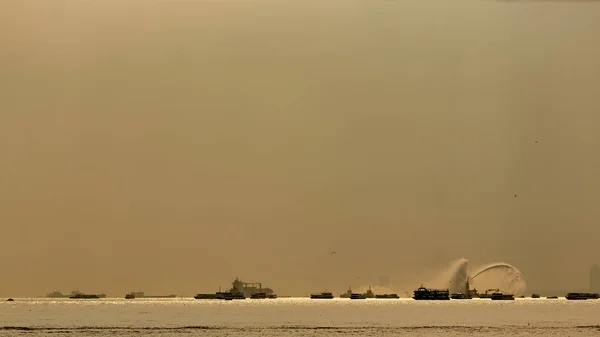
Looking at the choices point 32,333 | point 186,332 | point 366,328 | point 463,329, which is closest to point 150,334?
point 186,332

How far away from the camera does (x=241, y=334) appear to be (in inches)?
3147

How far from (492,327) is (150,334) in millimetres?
38327

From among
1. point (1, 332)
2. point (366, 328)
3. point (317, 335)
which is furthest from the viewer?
point (366, 328)

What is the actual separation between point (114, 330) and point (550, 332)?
44.5 meters

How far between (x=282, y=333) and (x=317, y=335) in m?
4.05

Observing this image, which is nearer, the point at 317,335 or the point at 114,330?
the point at 317,335

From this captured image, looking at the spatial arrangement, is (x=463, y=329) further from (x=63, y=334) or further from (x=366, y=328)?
(x=63, y=334)

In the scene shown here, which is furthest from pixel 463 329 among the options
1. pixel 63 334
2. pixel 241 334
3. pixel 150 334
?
pixel 63 334

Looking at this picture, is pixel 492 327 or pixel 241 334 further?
pixel 492 327

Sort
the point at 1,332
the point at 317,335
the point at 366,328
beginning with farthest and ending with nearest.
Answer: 1. the point at 366,328
2. the point at 1,332
3. the point at 317,335

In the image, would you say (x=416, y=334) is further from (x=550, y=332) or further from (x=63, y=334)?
(x=63, y=334)

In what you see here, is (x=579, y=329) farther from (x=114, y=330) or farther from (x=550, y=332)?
(x=114, y=330)

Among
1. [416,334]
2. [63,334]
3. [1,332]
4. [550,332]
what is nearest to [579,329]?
[550,332]

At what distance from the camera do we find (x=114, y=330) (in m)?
87.1
